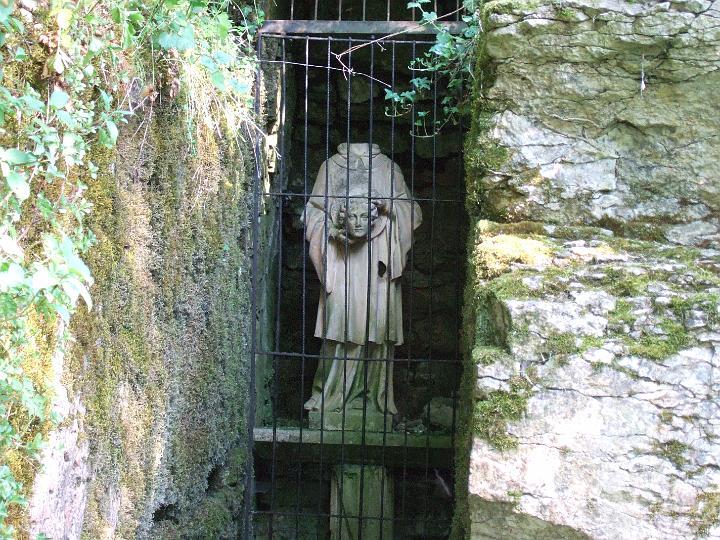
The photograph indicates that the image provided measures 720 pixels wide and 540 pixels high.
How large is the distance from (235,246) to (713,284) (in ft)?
7.71

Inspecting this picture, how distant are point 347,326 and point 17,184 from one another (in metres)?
3.12

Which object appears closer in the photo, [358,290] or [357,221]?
[357,221]

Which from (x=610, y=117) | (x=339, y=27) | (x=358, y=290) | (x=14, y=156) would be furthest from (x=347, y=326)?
(x=14, y=156)

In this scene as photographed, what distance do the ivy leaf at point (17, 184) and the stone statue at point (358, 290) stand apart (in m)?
3.20

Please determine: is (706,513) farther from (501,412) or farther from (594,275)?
(594,275)

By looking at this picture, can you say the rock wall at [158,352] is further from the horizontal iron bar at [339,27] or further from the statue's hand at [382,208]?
the statue's hand at [382,208]

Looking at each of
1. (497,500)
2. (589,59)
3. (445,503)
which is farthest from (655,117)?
(445,503)

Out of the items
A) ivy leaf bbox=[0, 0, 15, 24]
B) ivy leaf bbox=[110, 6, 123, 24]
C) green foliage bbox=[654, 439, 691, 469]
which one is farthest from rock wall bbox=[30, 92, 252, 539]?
green foliage bbox=[654, 439, 691, 469]

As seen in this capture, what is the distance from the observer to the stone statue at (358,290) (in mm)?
5066

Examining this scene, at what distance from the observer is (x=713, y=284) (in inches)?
113

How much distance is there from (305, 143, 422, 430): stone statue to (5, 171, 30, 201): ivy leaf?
3.20 meters

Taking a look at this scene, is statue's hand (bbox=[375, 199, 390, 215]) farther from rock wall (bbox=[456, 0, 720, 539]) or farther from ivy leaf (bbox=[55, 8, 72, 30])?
ivy leaf (bbox=[55, 8, 72, 30])

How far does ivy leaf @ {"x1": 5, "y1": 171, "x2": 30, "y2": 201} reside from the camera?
1.81 m

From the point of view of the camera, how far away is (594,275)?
2.91 metres
